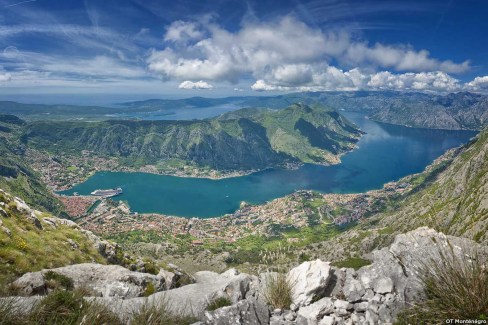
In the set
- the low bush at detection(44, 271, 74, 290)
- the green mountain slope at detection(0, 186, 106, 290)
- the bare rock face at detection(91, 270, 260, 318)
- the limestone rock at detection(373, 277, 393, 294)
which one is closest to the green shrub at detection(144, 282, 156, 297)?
the bare rock face at detection(91, 270, 260, 318)

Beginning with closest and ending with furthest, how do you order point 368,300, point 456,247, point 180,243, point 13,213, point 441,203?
point 368,300
point 456,247
point 13,213
point 441,203
point 180,243

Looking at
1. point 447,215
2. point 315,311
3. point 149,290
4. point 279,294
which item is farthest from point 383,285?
point 447,215

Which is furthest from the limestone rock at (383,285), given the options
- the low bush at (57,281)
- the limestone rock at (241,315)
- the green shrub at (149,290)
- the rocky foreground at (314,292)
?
the low bush at (57,281)

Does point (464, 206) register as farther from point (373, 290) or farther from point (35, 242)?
point (35, 242)

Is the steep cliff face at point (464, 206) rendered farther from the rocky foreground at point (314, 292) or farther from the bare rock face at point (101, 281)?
the bare rock face at point (101, 281)

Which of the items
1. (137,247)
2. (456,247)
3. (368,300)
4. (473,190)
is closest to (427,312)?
(368,300)

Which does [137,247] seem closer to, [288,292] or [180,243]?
A: [180,243]

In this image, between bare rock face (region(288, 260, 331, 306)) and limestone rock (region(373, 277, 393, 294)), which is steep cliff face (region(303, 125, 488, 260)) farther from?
bare rock face (region(288, 260, 331, 306))
